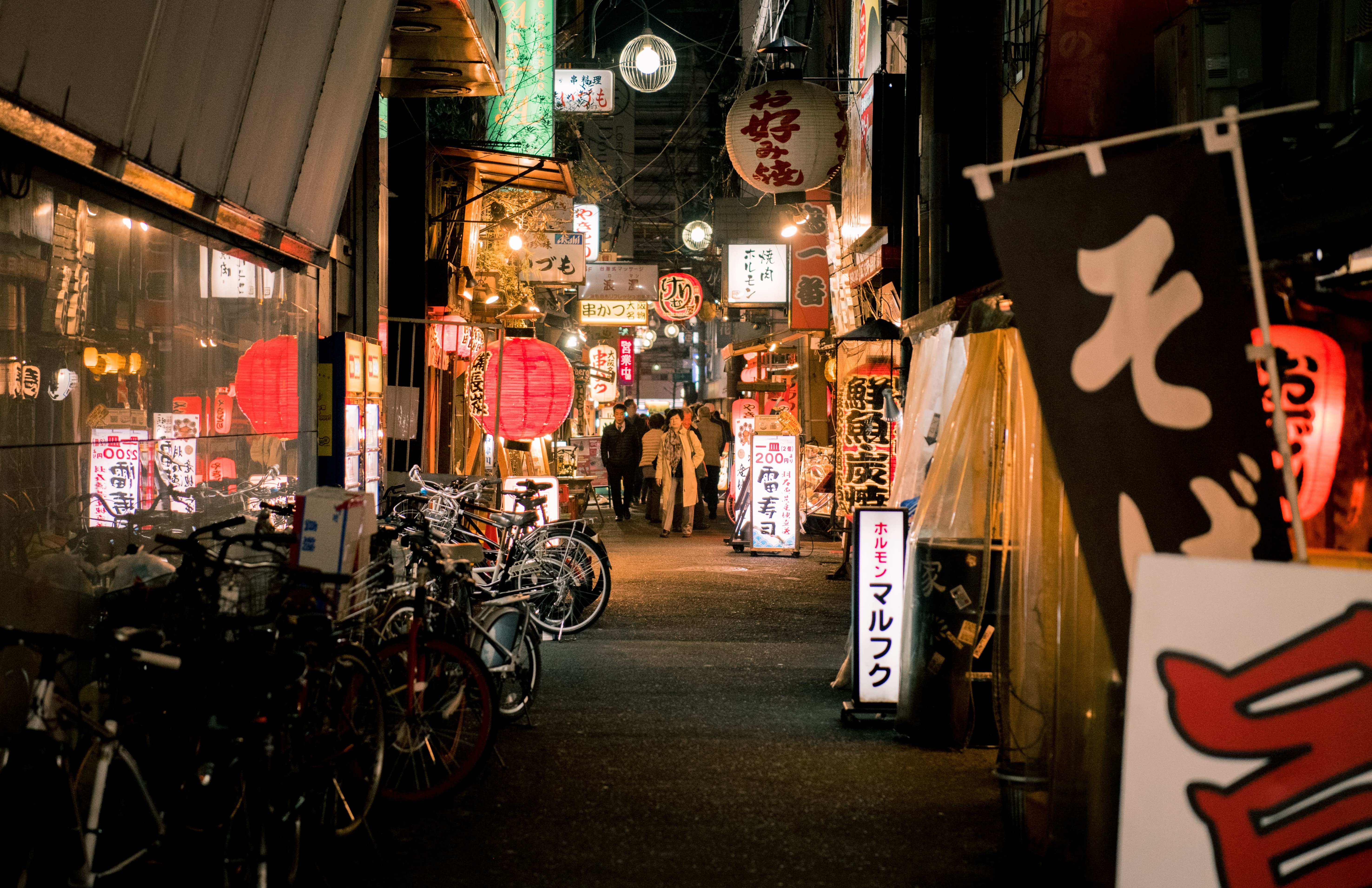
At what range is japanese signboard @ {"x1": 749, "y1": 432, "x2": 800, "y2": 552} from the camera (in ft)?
63.2

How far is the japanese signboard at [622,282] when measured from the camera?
30328 mm

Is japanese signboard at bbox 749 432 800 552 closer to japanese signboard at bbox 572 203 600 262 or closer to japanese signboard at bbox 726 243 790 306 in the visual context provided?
japanese signboard at bbox 726 243 790 306

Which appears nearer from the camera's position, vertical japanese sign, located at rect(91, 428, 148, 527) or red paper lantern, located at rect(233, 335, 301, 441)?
vertical japanese sign, located at rect(91, 428, 148, 527)

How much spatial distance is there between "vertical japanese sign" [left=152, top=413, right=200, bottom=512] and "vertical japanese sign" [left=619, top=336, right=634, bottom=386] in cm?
3879

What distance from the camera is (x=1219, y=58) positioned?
26.5ft

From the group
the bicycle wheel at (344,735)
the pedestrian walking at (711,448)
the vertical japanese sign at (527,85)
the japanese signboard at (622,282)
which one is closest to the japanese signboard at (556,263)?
the vertical japanese sign at (527,85)

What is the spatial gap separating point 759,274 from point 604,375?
1757 cm

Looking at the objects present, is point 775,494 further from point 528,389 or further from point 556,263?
point 556,263

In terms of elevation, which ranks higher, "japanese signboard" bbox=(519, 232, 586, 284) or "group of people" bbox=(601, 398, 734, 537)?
"japanese signboard" bbox=(519, 232, 586, 284)

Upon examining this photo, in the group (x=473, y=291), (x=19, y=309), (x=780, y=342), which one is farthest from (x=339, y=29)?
(x=780, y=342)

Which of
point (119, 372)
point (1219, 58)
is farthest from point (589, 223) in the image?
point (119, 372)

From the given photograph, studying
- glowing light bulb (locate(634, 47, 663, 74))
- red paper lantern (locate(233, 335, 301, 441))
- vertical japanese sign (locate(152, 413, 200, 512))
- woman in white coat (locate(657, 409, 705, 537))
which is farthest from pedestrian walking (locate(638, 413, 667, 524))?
vertical japanese sign (locate(152, 413, 200, 512))

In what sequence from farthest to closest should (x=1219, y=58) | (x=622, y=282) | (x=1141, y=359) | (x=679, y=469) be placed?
1. (x=622, y=282)
2. (x=679, y=469)
3. (x=1219, y=58)
4. (x=1141, y=359)

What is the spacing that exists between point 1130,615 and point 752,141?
1516cm
